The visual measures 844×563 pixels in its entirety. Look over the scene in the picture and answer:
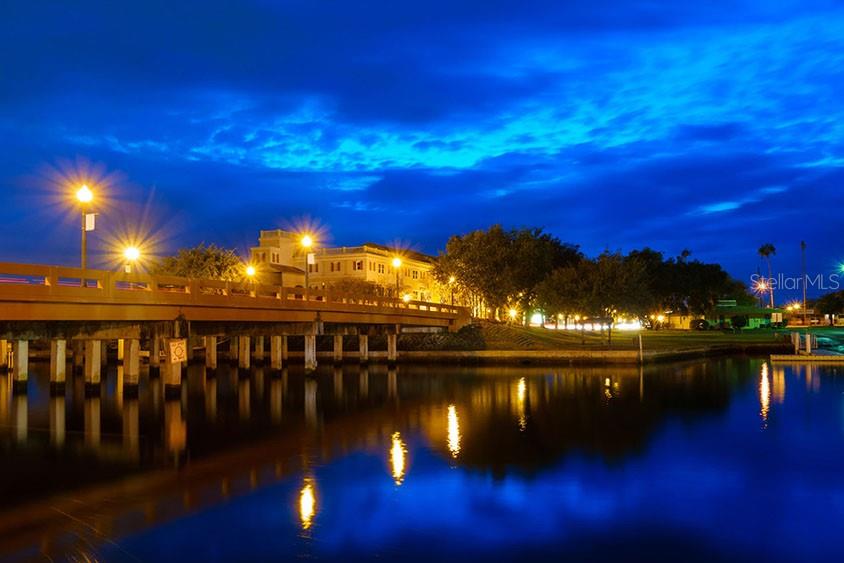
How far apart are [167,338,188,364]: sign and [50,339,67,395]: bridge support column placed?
29.9 ft

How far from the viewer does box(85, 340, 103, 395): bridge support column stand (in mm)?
38906

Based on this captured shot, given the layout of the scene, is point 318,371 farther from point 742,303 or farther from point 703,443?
point 742,303

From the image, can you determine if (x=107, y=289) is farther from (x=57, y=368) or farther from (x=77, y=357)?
(x=77, y=357)

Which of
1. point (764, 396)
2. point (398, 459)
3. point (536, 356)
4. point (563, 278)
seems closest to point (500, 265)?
point (563, 278)

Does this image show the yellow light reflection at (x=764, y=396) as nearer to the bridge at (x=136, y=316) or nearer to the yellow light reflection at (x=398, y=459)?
the yellow light reflection at (x=398, y=459)

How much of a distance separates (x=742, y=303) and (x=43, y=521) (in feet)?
514

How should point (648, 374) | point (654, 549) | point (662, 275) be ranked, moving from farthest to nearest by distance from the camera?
point (662, 275) → point (648, 374) → point (654, 549)

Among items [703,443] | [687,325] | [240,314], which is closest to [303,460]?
[703,443]

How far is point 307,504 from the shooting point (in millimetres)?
17375

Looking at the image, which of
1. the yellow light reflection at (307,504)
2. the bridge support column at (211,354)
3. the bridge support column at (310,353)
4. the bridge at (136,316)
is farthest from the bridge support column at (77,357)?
the yellow light reflection at (307,504)

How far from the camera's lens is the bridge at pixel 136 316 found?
27328 mm

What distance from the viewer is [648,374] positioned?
52531 millimetres

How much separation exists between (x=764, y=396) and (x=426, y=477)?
26011 millimetres

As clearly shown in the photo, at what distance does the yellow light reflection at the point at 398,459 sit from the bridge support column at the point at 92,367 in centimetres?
1970
